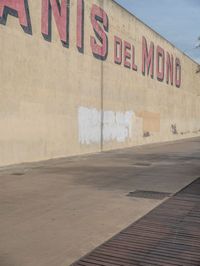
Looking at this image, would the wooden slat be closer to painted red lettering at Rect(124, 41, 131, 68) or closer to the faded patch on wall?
painted red lettering at Rect(124, 41, 131, 68)

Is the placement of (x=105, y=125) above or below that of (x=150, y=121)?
below

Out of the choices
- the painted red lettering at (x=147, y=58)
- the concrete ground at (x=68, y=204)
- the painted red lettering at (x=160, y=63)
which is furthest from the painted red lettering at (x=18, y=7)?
the painted red lettering at (x=160, y=63)

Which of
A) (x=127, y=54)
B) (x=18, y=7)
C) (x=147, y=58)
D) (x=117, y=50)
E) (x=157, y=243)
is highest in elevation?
(x=147, y=58)

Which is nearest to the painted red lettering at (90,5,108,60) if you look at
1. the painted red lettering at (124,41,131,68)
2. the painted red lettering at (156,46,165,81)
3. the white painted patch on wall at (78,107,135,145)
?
the white painted patch on wall at (78,107,135,145)

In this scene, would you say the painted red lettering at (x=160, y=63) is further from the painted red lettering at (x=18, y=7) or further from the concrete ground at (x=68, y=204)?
the painted red lettering at (x=18, y=7)

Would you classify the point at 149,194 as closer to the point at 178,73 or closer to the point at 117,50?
the point at 117,50

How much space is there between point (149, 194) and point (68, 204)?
2428 millimetres

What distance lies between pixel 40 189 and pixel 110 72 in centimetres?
1649

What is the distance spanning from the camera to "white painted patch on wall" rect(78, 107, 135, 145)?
2444cm

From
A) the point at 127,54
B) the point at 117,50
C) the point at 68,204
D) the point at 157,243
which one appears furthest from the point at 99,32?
the point at 157,243

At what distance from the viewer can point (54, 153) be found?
69.8ft

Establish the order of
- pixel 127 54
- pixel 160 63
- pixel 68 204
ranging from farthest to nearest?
pixel 160 63
pixel 127 54
pixel 68 204

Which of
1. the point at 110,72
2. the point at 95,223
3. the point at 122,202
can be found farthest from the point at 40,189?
the point at 110,72

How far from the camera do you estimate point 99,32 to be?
26.3 m
